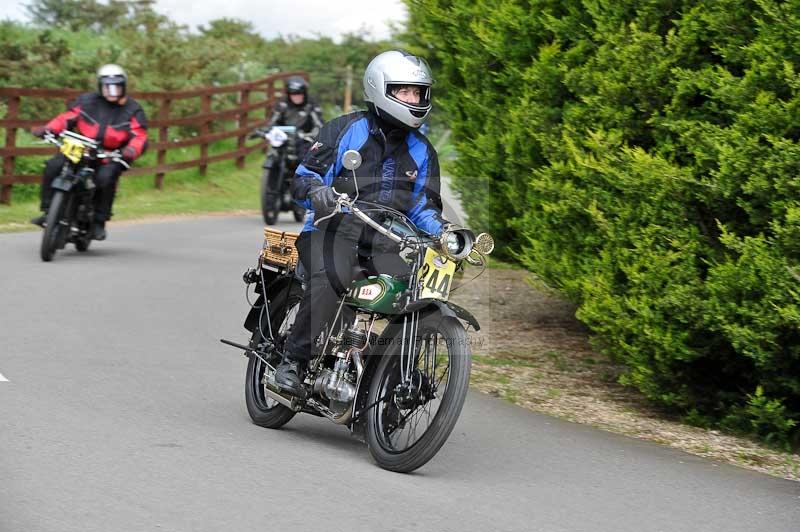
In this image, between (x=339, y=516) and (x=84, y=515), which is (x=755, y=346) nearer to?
(x=339, y=516)

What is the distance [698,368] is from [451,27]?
441cm

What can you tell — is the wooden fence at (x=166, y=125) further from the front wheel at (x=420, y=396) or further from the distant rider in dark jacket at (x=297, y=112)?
the front wheel at (x=420, y=396)

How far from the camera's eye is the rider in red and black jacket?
1424 centimetres

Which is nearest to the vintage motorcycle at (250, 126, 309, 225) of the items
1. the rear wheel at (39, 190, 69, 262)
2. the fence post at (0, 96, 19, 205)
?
the fence post at (0, 96, 19, 205)

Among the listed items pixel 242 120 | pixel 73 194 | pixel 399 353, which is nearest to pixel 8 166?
pixel 73 194

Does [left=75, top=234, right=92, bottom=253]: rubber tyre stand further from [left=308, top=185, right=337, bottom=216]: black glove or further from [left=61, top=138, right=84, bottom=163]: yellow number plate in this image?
[left=308, top=185, right=337, bottom=216]: black glove

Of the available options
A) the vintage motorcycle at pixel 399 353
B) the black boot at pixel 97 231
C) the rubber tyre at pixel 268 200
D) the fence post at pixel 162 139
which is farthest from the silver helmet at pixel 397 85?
the fence post at pixel 162 139

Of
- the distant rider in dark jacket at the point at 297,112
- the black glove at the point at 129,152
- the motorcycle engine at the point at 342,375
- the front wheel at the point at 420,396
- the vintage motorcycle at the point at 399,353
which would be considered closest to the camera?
the front wheel at the point at 420,396

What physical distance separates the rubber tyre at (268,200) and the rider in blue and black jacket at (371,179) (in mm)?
12273

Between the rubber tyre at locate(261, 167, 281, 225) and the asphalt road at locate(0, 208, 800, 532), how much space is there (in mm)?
9178

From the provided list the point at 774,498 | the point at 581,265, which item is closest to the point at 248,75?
the point at 581,265

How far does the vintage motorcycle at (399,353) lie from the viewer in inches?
240

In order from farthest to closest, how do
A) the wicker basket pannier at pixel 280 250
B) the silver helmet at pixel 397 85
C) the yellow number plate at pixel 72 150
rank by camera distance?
the yellow number plate at pixel 72 150, the wicker basket pannier at pixel 280 250, the silver helmet at pixel 397 85

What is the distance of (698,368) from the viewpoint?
8.15 m
